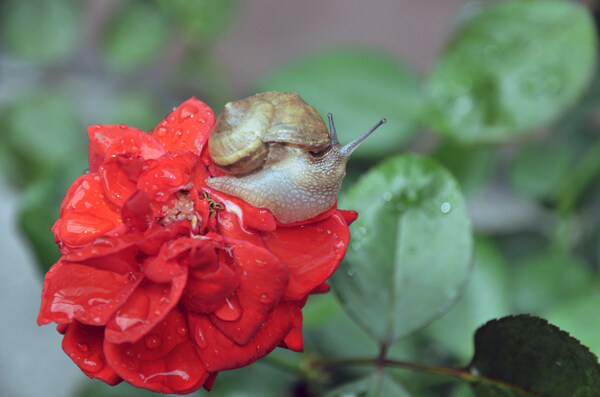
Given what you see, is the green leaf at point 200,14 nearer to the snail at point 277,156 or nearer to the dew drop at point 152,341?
the snail at point 277,156

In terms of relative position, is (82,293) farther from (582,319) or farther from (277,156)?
(582,319)

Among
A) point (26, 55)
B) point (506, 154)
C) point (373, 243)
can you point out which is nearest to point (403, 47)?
point (506, 154)

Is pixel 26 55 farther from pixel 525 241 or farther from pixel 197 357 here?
pixel 525 241

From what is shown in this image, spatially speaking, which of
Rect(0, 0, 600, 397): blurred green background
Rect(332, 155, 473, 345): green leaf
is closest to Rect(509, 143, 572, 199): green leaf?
Rect(0, 0, 600, 397): blurred green background

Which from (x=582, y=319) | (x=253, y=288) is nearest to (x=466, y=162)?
(x=582, y=319)

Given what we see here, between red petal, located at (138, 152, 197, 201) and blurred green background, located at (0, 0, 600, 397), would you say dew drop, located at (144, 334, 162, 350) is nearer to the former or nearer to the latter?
red petal, located at (138, 152, 197, 201)
